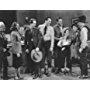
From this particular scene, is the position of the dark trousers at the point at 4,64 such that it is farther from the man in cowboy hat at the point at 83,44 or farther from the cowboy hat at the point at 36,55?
the man in cowboy hat at the point at 83,44

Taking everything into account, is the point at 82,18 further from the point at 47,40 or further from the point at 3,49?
the point at 3,49

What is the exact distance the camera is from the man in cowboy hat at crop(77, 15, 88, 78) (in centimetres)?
494

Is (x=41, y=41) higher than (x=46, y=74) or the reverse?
higher

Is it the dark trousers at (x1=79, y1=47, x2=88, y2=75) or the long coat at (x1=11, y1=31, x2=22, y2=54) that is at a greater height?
the long coat at (x1=11, y1=31, x2=22, y2=54)

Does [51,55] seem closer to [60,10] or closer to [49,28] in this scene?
[49,28]

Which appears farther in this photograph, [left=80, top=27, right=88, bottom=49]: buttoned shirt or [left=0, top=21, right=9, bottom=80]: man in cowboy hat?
[left=0, top=21, right=9, bottom=80]: man in cowboy hat

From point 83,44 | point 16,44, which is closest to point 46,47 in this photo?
point 16,44

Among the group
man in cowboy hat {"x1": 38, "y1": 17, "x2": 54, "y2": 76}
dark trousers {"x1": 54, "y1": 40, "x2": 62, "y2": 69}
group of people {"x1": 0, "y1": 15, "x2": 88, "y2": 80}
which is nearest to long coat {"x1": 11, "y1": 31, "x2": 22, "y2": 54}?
group of people {"x1": 0, "y1": 15, "x2": 88, "y2": 80}

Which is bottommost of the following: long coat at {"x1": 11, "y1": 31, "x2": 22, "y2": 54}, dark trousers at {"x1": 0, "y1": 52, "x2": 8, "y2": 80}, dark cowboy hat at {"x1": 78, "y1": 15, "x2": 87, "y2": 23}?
dark trousers at {"x1": 0, "y1": 52, "x2": 8, "y2": 80}

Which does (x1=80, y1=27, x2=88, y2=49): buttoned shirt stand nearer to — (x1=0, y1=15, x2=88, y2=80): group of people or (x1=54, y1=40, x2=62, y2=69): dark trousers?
(x1=0, y1=15, x2=88, y2=80): group of people

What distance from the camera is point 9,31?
504cm

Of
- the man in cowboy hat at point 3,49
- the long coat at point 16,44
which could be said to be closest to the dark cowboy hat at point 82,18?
the long coat at point 16,44
